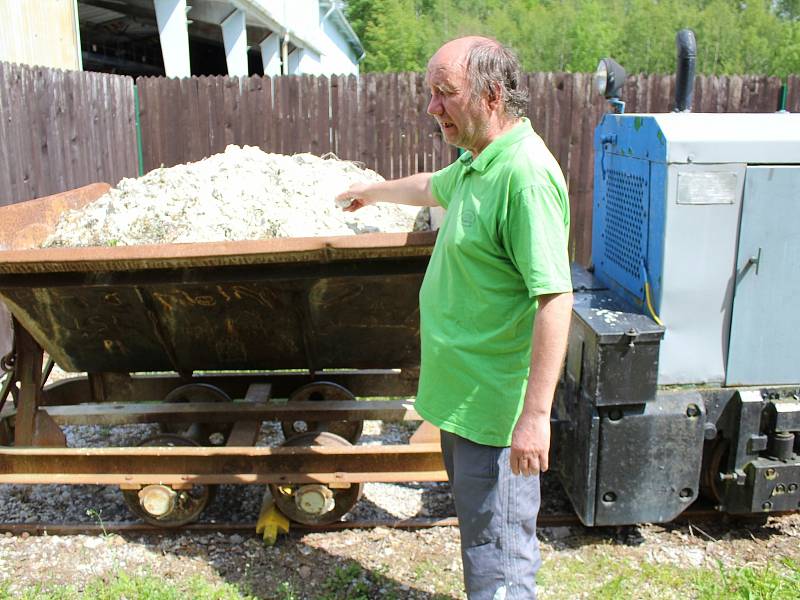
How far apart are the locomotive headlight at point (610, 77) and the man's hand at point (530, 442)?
240 cm

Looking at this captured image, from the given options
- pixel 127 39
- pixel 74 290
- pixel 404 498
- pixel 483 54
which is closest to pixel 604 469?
pixel 404 498

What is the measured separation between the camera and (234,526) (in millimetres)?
3936

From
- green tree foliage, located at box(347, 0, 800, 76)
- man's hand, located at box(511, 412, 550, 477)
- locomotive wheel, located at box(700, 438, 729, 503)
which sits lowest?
locomotive wheel, located at box(700, 438, 729, 503)

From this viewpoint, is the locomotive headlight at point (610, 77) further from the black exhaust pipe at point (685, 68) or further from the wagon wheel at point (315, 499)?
the wagon wheel at point (315, 499)

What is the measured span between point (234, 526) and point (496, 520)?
Answer: 186 centimetres

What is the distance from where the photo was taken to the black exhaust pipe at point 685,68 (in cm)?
401

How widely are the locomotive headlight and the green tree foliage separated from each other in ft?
A: 139

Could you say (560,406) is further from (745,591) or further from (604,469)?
(745,591)

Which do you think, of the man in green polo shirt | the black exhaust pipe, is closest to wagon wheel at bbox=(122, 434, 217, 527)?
the man in green polo shirt

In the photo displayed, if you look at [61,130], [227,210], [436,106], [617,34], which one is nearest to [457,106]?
[436,106]

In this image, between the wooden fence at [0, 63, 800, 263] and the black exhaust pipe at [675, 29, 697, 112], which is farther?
the wooden fence at [0, 63, 800, 263]

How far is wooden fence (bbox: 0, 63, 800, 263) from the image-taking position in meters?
9.64

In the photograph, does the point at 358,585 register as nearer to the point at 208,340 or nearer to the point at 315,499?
Result: the point at 315,499

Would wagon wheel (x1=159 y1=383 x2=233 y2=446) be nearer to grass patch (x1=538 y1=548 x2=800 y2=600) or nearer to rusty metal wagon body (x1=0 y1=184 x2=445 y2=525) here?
rusty metal wagon body (x1=0 y1=184 x2=445 y2=525)
